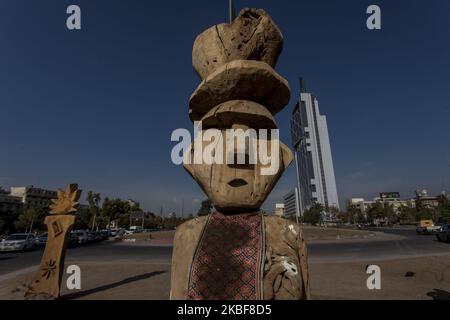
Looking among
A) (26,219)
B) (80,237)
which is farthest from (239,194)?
(26,219)

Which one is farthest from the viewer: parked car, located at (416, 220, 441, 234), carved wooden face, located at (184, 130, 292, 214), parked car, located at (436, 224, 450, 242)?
parked car, located at (416, 220, 441, 234)

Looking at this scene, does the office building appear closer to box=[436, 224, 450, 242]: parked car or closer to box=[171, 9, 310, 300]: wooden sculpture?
box=[436, 224, 450, 242]: parked car

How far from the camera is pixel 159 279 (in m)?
8.19

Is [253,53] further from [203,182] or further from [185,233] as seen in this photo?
[185,233]

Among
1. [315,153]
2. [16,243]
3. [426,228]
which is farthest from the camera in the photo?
[315,153]

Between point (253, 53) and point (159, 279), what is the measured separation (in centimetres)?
764

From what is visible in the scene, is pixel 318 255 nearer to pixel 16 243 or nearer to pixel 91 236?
pixel 16 243

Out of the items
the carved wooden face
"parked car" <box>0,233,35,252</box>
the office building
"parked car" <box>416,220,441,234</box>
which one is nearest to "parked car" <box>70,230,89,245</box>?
"parked car" <box>0,233,35,252</box>

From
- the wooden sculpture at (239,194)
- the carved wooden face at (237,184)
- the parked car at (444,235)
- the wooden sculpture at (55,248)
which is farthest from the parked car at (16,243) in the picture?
the parked car at (444,235)

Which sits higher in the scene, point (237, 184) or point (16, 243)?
point (237, 184)

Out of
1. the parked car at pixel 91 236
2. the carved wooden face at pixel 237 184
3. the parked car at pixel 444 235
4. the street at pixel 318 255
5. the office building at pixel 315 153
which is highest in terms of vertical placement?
the office building at pixel 315 153

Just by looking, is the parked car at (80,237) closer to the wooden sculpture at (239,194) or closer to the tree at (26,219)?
the tree at (26,219)

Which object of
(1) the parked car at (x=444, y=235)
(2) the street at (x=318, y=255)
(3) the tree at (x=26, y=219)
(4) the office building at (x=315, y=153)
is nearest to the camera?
(2) the street at (x=318, y=255)

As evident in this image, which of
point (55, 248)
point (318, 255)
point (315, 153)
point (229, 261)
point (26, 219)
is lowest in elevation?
point (318, 255)
